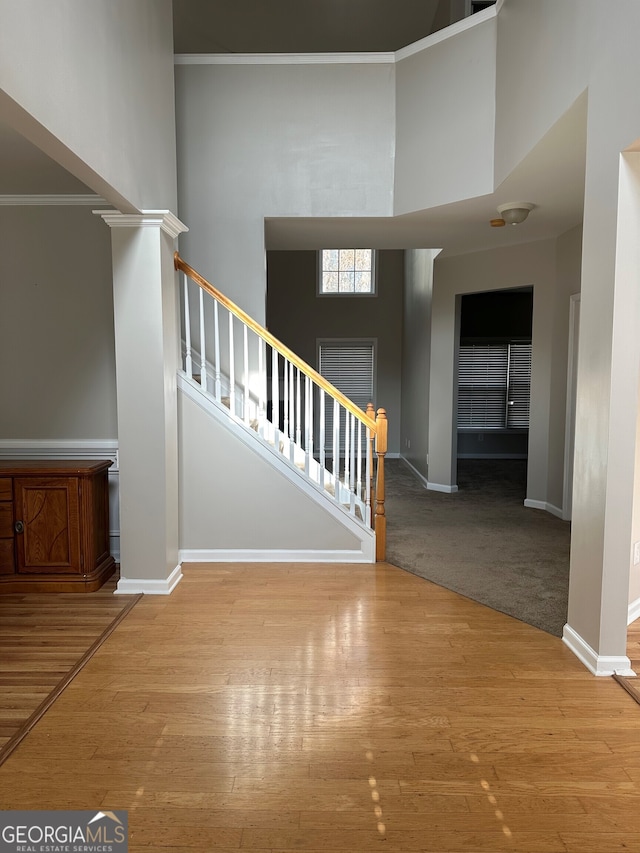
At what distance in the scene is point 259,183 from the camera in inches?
186

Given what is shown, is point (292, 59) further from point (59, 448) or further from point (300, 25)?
point (300, 25)

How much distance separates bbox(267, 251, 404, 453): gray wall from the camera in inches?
389

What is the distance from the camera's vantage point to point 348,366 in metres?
10.1

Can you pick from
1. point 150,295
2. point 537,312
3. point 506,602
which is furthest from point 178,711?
point 537,312

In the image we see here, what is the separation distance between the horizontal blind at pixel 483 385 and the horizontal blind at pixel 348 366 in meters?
1.58

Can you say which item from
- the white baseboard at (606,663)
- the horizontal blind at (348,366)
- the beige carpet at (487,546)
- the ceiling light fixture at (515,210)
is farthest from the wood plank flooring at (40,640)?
the horizontal blind at (348,366)

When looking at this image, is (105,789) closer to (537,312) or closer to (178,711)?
(178,711)

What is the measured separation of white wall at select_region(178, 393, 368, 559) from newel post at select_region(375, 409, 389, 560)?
0.59 feet

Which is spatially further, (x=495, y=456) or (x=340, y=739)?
(x=495, y=456)

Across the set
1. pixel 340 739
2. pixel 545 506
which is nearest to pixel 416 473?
pixel 545 506

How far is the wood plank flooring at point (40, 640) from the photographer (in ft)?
8.03

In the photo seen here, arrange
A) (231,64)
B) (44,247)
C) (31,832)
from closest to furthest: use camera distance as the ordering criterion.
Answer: (31,832)
(44,247)
(231,64)

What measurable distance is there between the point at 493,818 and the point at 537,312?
16.7ft

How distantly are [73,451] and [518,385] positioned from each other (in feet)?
25.8
